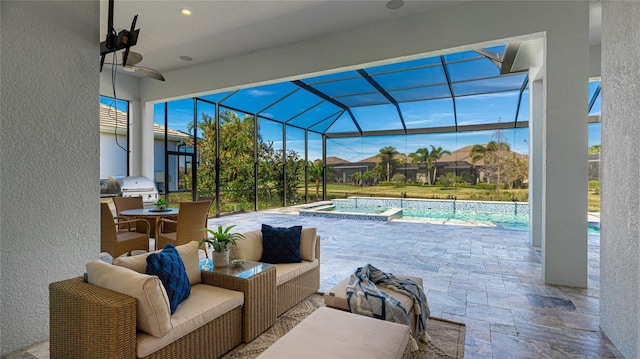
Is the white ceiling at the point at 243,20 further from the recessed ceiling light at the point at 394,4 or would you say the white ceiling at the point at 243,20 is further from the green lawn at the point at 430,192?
the green lawn at the point at 430,192

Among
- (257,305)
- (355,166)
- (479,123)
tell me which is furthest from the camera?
(355,166)

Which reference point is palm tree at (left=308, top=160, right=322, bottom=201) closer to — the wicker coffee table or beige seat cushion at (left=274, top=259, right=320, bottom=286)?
beige seat cushion at (left=274, top=259, right=320, bottom=286)

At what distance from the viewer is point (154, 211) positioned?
5.07 m

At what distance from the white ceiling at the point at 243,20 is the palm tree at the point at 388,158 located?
8.83 meters

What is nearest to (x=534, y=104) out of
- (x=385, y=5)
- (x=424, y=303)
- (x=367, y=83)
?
(x=385, y=5)

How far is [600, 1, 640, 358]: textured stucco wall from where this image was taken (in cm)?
217

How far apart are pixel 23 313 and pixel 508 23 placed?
18.5ft

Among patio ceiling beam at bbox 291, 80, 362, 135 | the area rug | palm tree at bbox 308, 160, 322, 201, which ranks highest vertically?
patio ceiling beam at bbox 291, 80, 362, 135

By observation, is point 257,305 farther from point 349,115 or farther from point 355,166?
point 355,166

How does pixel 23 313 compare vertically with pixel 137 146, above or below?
below

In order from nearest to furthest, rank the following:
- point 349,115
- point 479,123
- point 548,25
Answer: point 548,25
point 479,123
point 349,115

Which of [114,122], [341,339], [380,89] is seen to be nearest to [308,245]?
[341,339]

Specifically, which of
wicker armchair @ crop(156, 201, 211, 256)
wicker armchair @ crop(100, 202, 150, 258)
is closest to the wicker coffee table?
wicker armchair @ crop(156, 201, 211, 256)

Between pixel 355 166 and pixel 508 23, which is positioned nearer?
pixel 508 23
